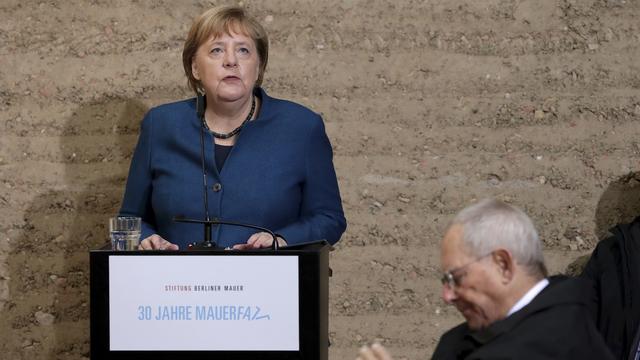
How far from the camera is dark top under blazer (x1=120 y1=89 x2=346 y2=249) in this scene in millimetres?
3104

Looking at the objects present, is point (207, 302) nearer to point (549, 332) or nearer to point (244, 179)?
point (244, 179)

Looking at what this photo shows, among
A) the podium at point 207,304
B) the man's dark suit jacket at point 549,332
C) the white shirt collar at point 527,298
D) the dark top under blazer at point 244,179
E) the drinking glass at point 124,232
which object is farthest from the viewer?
the dark top under blazer at point 244,179

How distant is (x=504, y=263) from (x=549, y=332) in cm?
15

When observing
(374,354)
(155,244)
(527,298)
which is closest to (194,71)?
(155,244)

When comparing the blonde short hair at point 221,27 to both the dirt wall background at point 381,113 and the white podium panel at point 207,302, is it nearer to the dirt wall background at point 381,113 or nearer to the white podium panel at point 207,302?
the white podium panel at point 207,302

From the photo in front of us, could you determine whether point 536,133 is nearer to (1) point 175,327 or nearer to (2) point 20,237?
(2) point 20,237

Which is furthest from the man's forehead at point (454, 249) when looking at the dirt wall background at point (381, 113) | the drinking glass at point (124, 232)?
the dirt wall background at point (381, 113)

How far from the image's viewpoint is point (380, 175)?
14.8 ft

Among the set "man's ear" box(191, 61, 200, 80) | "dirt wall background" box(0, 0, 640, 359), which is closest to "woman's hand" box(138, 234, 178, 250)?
"man's ear" box(191, 61, 200, 80)

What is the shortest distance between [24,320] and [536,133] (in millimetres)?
1971

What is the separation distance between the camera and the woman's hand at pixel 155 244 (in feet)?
9.34

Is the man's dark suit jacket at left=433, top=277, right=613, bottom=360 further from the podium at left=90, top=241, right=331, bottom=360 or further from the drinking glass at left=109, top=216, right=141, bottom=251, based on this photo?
the drinking glass at left=109, top=216, right=141, bottom=251

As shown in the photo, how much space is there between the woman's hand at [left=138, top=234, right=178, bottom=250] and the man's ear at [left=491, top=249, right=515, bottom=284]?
0.99m

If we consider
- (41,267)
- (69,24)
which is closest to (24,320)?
(41,267)
